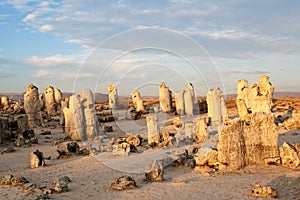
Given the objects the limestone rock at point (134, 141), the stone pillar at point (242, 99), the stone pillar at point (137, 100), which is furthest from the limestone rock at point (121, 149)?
the stone pillar at point (137, 100)

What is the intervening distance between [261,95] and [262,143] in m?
11.3

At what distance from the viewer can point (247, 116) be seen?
2356 cm

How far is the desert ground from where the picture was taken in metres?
9.69

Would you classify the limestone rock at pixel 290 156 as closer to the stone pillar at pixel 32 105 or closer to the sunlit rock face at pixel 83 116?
the sunlit rock face at pixel 83 116

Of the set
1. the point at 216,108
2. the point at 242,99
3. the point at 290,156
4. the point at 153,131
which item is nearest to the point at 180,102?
the point at 242,99

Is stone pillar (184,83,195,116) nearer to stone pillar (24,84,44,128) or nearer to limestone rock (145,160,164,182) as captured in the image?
stone pillar (24,84,44,128)

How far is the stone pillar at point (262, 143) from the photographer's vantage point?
1250 cm

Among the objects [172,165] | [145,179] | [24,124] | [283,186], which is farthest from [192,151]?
[24,124]

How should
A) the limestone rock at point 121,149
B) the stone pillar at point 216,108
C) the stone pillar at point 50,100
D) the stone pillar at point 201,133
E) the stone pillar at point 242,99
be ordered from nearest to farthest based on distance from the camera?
the limestone rock at point 121,149 < the stone pillar at point 201,133 < the stone pillar at point 216,108 < the stone pillar at point 242,99 < the stone pillar at point 50,100

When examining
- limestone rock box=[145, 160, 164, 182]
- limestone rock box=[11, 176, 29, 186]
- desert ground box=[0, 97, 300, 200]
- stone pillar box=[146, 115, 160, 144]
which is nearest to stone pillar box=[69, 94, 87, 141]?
stone pillar box=[146, 115, 160, 144]

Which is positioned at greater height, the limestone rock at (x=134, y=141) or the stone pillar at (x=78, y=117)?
the stone pillar at (x=78, y=117)

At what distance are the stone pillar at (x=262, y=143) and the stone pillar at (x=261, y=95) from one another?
10246 millimetres

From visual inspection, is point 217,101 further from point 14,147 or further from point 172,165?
point 14,147

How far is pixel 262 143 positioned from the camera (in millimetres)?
12547
